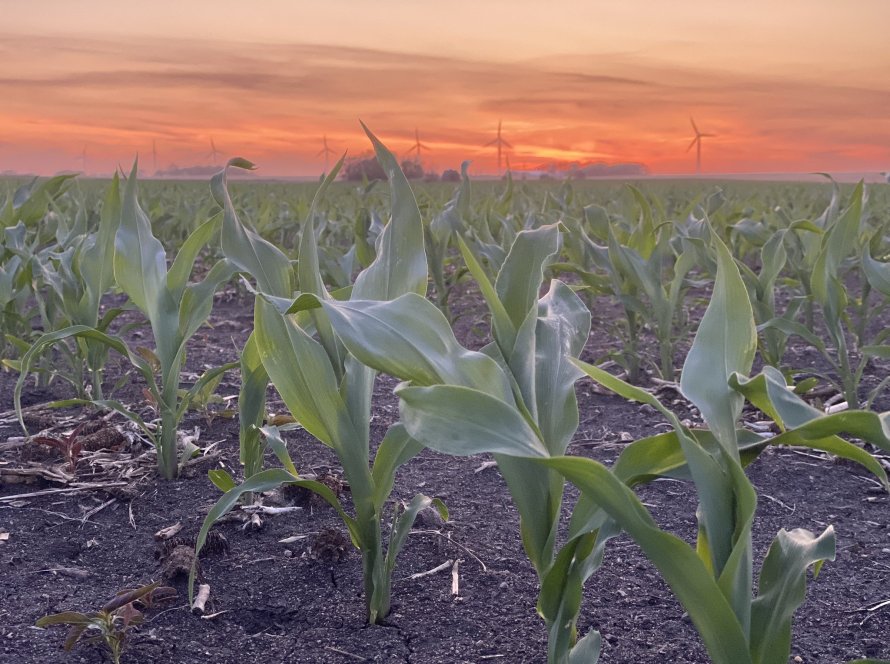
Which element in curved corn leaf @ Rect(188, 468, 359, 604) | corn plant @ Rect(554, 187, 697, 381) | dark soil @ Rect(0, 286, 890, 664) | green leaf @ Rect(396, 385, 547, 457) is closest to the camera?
green leaf @ Rect(396, 385, 547, 457)

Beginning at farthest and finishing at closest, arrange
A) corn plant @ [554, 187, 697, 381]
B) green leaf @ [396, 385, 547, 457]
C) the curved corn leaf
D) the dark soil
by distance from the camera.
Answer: corn plant @ [554, 187, 697, 381]
the dark soil
the curved corn leaf
green leaf @ [396, 385, 547, 457]

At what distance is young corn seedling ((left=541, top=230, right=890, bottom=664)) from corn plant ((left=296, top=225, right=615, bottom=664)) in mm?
99

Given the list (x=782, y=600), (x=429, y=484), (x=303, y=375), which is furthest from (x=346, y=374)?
(x=429, y=484)

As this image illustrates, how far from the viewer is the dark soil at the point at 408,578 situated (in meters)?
1.43

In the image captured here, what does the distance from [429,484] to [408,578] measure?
20.4 inches

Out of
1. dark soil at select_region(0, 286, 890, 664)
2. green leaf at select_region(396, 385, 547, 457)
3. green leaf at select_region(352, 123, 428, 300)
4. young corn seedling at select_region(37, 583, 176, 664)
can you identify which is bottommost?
dark soil at select_region(0, 286, 890, 664)

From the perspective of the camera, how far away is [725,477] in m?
0.95

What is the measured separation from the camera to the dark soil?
4.69ft

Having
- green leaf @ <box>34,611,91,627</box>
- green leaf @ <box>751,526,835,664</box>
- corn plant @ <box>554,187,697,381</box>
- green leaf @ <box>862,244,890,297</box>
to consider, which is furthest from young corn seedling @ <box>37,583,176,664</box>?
green leaf @ <box>862,244,890,297</box>

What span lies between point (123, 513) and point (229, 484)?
0.55 meters

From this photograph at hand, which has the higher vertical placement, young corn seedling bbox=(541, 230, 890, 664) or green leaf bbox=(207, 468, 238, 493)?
young corn seedling bbox=(541, 230, 890, 664)

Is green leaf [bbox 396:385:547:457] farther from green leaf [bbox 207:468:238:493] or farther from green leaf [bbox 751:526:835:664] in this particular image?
green leaf [bbox 207:468:238:493]

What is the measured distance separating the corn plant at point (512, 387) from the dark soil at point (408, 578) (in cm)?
29

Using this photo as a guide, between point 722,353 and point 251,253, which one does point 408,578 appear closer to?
point 251,253
